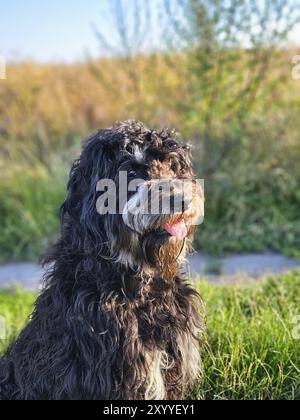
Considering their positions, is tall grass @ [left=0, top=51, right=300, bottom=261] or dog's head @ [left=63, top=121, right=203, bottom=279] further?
tall grass @ [left=0, top=51, right=300, bottom=261]

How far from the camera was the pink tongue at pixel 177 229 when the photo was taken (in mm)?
2895

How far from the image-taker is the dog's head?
283 cm

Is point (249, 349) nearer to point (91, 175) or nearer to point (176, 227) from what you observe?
point (176, 227)

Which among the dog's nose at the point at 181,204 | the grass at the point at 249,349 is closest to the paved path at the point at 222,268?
the grass at the point at 249,349

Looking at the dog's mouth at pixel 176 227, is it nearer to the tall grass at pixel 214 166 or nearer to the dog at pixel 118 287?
the dog at pixel 118 287

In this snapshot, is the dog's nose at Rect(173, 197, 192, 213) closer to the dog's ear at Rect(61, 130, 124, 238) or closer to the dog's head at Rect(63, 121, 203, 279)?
the dog's head at Rect(63, 121, 203, 279)

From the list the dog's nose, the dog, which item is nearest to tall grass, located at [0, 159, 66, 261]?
the dog

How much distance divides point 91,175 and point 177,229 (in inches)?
20.9

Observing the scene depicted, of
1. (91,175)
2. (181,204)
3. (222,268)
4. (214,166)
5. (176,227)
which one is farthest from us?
(214,166)

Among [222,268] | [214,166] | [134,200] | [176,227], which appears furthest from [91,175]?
[214,166]

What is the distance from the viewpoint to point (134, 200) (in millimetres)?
2857

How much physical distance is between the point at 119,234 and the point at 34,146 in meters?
6.69

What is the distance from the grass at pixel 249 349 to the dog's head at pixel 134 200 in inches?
34.5
